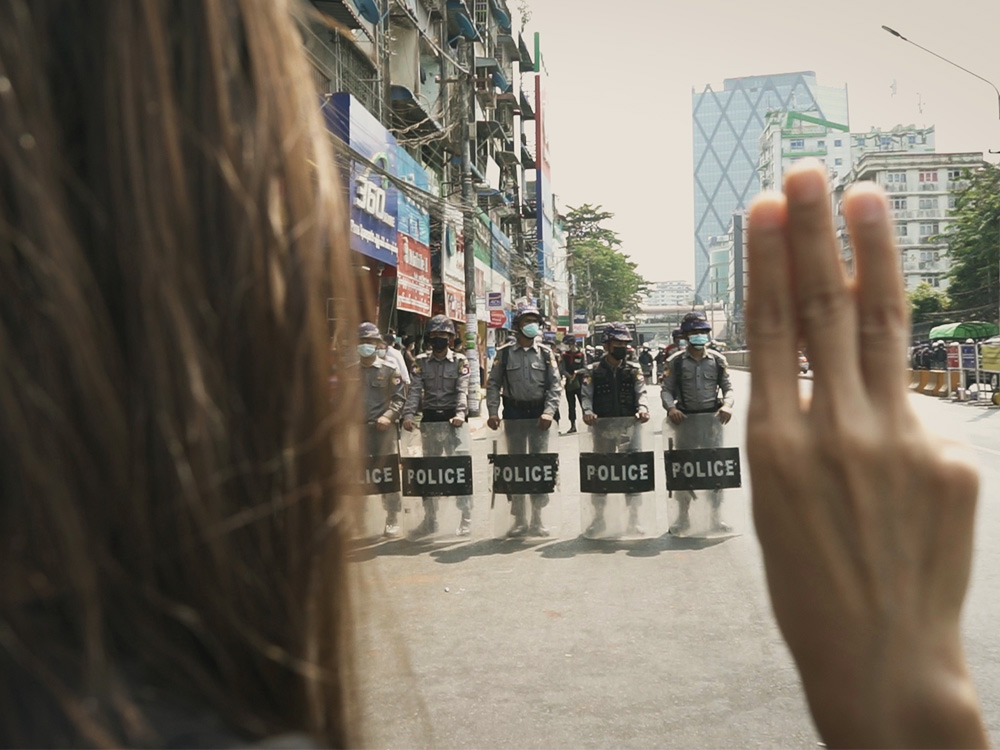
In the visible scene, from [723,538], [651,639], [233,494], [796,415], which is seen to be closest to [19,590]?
[233,494]

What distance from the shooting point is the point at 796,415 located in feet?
2.46

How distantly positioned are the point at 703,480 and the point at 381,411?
2.84 meters

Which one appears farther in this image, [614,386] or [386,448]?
[614,386]

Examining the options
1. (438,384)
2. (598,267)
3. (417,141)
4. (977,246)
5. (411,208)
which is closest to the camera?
(438,384)

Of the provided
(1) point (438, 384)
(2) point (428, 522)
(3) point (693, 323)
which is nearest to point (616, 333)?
(3) point (693, 323)

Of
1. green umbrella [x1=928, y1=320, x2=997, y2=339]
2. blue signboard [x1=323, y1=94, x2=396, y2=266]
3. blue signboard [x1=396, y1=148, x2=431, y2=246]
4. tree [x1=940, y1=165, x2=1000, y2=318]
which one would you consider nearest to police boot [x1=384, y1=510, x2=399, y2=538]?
blue signboard [x1=323, y1=94, x2=396, y2=266]

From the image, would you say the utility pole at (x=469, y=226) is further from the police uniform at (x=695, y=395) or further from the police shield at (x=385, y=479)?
the police uniform at (x=695, y=395)

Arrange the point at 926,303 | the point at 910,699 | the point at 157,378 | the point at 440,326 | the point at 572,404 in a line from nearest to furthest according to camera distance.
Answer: the point at 157,378 → the point at 910,699 → the point at 440,326 → the point at 572,404 → the point at 926,303

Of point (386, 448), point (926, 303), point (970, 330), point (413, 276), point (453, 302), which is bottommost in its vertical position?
point (386, 448)

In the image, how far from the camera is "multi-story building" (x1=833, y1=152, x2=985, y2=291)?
266ft

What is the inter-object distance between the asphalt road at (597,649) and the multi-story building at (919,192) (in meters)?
79.2

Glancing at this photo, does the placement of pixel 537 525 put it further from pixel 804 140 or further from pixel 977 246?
pixel 804 140

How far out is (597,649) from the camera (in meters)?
4.56

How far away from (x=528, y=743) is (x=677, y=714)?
637 mm
